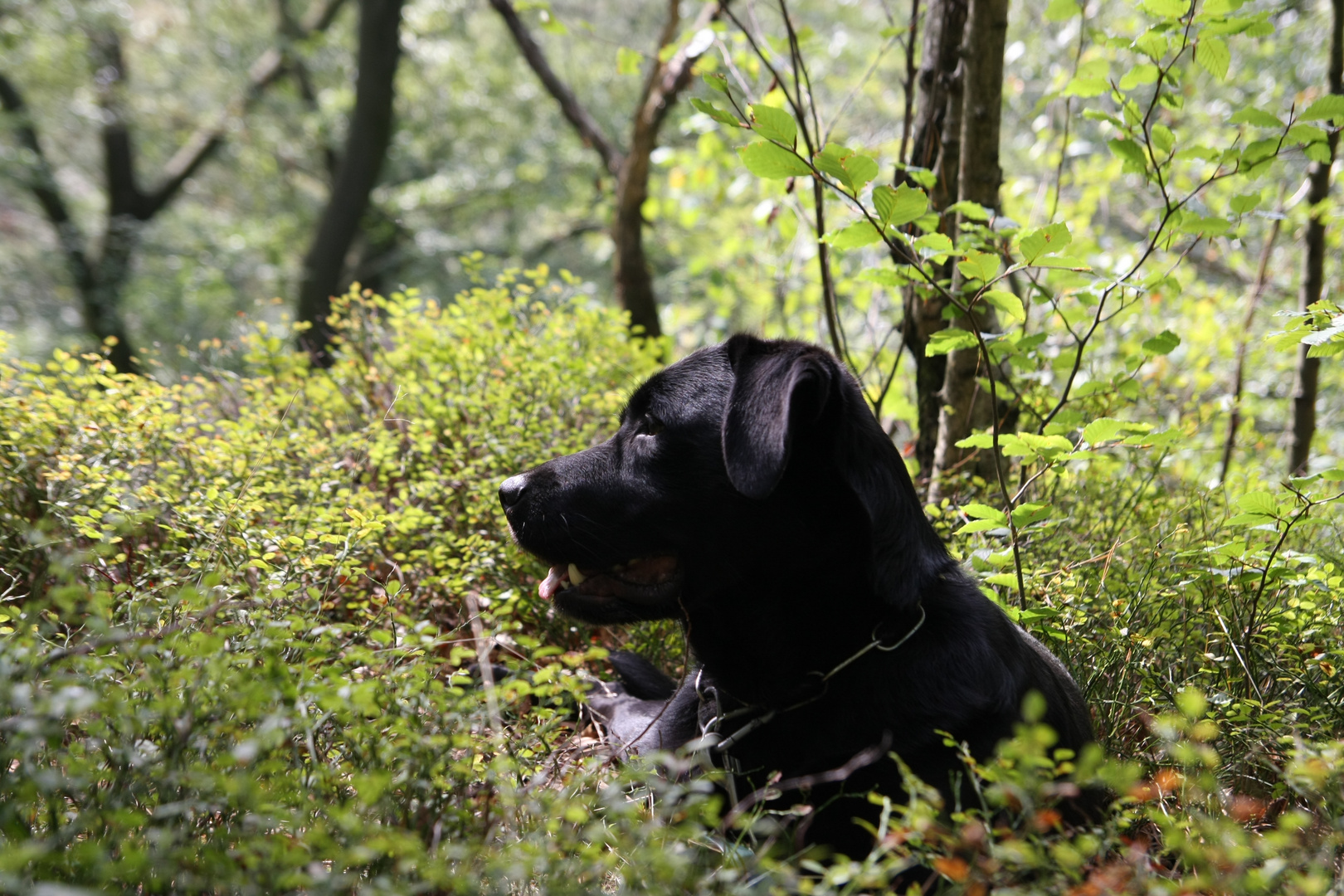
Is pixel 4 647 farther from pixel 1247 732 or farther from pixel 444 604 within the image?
pixel 1247 732

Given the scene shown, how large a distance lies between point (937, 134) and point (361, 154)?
8647 mm

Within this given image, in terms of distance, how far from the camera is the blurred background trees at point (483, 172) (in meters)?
5.91

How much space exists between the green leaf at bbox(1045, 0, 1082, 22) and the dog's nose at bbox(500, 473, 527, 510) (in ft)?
7.77

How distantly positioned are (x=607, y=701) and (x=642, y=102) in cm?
457

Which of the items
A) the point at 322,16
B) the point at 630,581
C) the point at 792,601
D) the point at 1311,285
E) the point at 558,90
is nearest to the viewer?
the point at 792,601

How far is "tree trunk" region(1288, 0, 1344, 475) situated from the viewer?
367cm

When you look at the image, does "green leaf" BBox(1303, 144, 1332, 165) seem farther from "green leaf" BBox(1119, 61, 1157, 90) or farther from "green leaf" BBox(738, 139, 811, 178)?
"green leaf" BBox(738, 139, 811, 178)

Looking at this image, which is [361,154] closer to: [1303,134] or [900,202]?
[900,202]

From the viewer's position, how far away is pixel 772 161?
7.32 ft

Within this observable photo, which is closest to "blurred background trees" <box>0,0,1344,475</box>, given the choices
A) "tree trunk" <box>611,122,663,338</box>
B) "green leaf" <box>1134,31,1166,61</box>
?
"tree trunk" <box>611,122,663,338</box>

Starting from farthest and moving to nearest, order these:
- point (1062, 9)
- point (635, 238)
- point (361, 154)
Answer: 1. point (361, 154)
2. point (635, 238)
3. point (1062, 9)

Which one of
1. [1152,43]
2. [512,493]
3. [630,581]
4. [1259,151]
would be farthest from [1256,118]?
[512,493]

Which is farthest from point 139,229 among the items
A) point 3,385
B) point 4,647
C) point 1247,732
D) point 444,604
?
point 1247,732

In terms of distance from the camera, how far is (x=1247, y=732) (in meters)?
2.15
